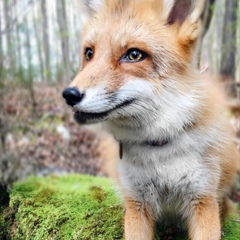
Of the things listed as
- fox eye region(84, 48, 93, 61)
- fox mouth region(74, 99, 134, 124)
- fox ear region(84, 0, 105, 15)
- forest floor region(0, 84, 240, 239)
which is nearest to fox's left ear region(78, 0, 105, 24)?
fox ear region(84, 0, 105, 15)

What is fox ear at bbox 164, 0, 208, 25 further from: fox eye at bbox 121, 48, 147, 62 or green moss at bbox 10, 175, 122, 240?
green moss at bbox 10, 175, 122, 240

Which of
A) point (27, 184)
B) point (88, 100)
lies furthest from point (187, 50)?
point (27, 184)

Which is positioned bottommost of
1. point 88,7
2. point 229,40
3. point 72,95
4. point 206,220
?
point 229,40

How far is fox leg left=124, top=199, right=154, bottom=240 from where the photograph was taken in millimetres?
2232

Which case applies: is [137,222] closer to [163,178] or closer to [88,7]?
[163,178]

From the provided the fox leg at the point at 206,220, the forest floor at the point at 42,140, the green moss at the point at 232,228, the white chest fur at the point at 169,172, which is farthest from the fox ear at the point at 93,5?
the forest floor at the point at 42,140

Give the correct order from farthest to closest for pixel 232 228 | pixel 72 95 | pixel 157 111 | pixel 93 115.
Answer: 1. pixel 232 228
2. pixel 157 111
3. pixel 93 115
4. pixel 72 95

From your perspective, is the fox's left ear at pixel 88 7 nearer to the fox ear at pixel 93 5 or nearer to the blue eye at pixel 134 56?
the fox ear at pixel 93 5

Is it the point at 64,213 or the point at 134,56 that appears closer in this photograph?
the point at 134,56

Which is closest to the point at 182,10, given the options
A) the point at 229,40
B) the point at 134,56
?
the point at 134,56

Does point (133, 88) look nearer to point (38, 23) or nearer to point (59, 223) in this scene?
point (59, 223)

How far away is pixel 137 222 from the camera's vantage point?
2.25 meters

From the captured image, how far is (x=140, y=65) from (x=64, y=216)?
1387mm

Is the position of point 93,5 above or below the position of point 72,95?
above
